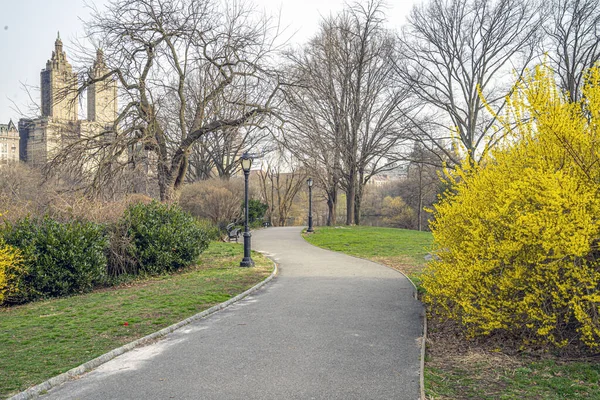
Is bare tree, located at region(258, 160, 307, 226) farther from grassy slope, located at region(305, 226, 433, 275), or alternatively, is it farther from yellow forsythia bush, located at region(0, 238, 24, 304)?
yellow forsythia bush, located at region(0, 238, 24, 304)

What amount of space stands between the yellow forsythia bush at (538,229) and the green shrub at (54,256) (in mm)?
7682

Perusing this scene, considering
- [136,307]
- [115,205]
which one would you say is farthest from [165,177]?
[136,307]

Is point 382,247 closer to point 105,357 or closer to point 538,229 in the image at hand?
point 538,229

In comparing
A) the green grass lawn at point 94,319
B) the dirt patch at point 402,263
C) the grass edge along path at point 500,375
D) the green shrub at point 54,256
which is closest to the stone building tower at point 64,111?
the green shrub at point 54,256

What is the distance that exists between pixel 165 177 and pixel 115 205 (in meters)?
4.82

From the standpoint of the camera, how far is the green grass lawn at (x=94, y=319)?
516 cm

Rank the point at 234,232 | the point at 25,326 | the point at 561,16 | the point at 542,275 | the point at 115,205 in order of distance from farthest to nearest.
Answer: the point at 561,16, the point at 234,232, the point at 115,205, the point at 25,326, the point at 542,275

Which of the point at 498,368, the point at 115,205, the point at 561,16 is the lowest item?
the point at 498,368

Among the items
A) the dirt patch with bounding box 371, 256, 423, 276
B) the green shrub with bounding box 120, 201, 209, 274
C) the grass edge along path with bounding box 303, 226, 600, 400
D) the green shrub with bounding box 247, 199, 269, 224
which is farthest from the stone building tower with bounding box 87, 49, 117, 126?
the grass edge along path with bounding box 303, 226, 600, 400

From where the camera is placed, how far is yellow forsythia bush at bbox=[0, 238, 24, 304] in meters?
8.45

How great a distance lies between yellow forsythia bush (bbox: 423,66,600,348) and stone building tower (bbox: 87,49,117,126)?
13.5 m

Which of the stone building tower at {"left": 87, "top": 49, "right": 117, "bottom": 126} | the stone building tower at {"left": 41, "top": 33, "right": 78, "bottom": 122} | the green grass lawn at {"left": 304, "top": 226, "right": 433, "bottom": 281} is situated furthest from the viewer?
the stone building tower at {"left": 87, "top": 49, "right": 117, "bottom": 126}

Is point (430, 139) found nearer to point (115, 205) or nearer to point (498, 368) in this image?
point (115, 205)

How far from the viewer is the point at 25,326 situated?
6.91 m
